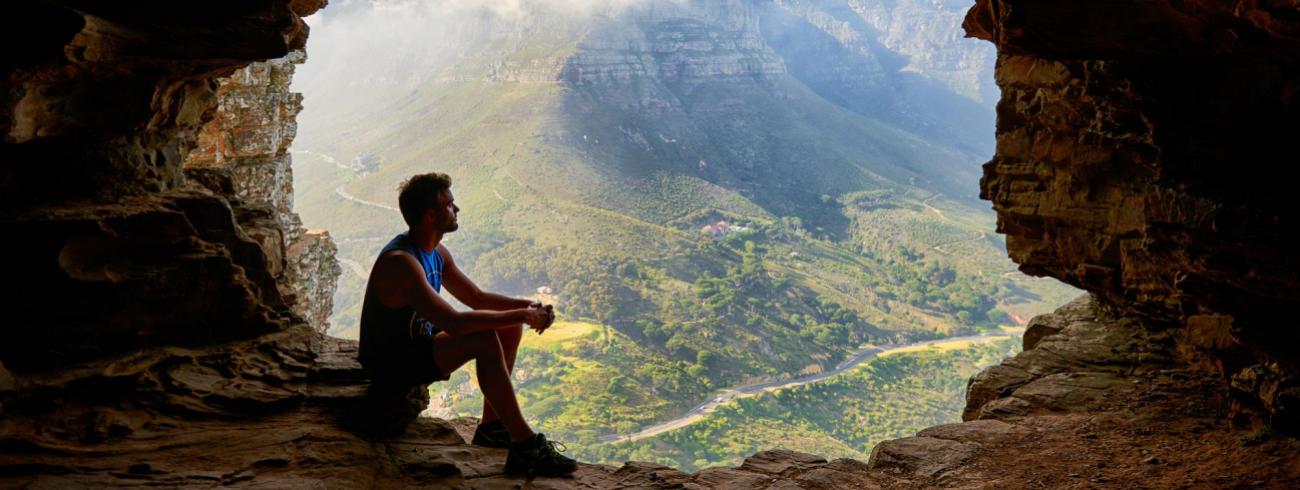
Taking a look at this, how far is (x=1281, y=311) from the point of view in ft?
23.0

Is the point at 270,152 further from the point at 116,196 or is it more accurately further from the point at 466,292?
the point at 466,292

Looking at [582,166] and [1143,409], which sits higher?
[582,166]

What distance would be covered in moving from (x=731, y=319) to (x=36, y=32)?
46.3 metres

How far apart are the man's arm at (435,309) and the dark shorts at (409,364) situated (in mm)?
557

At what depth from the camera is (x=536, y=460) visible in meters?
6.98

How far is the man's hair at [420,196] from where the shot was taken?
699 centimetres

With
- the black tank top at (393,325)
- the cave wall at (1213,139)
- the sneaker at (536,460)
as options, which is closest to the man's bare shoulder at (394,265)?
the black tank top at (393,325)

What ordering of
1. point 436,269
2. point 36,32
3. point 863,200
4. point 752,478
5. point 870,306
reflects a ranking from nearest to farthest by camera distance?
1. point 36,32
2. point 436,269
3. point 752,478
4. point 870,306
5. point 863,200

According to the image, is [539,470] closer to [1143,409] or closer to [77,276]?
[77,276]

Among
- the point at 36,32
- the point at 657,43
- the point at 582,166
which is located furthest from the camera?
the point at 657,43

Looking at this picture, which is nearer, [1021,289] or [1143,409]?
[1143,409]

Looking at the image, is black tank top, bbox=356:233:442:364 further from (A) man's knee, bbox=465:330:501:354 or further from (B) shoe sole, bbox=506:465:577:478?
(B) shoe sole, bbox=506:465:577:478

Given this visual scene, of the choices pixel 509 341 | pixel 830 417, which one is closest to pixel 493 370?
pixel 509 341

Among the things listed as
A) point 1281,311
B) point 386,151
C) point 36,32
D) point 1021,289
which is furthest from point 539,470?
point 386,151
